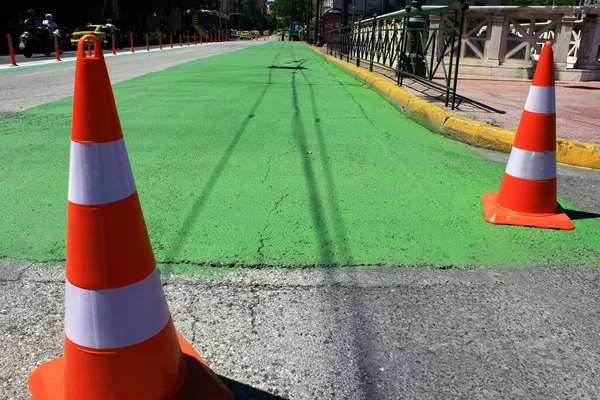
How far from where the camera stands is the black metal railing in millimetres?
6902

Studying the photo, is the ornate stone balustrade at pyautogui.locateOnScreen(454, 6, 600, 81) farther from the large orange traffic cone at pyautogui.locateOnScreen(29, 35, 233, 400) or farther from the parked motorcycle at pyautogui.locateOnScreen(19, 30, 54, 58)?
the parked motorcycle at pyautogui.locateOnScreen(19, 30, 54, 58)

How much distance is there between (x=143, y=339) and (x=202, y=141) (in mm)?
4050

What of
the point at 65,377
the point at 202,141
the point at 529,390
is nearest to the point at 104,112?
the point at 65,377

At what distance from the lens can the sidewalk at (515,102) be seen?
610 centimetres

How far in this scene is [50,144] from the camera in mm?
5219

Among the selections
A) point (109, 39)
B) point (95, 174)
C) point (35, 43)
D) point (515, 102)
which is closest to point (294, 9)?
point (109, 39)

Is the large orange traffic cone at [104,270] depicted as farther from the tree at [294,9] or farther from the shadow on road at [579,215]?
the tree at [294,9]

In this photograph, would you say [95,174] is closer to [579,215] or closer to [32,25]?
[579,215]

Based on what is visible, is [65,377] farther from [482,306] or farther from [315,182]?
[315,182]

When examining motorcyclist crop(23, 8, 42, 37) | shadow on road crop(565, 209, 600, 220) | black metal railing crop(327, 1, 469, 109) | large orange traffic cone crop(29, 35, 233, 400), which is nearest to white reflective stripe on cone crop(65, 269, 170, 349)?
large orange traffic cone crop(29, 35, 233, 400)

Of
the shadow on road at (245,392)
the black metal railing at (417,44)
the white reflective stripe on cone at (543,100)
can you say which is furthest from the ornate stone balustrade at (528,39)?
the shadow on road at (245,392)

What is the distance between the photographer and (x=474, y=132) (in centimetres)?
561

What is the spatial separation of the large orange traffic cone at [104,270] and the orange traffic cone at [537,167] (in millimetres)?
2580

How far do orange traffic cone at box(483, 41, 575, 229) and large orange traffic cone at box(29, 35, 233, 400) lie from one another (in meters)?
2.58
